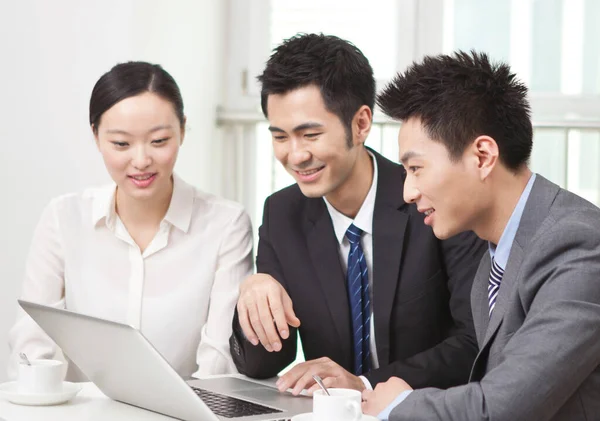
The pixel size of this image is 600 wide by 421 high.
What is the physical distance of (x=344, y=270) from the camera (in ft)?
7.36

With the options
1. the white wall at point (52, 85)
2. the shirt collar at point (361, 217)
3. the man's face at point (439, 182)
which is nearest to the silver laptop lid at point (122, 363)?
the man's face at point (439, 182)

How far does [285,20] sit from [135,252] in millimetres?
1819

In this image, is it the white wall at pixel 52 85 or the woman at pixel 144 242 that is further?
the white wall at pixel 52 85

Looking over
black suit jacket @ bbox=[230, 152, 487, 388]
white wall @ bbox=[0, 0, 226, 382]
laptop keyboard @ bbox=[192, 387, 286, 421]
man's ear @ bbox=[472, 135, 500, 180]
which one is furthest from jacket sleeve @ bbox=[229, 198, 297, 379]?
white wall @ bbox=[0, 0, 226, 382]

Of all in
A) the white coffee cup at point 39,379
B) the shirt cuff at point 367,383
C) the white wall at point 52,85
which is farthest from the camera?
the white wall at point 52,85

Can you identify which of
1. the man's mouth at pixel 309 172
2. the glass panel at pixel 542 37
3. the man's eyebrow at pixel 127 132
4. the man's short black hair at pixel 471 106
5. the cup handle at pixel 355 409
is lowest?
the cup handle at pixel 355 409

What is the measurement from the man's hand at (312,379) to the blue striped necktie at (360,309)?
10.6 inches

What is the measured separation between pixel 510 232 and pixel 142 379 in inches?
27.6

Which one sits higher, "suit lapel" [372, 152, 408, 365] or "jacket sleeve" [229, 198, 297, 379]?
"suit lapel" [372, 152, 408, 365]

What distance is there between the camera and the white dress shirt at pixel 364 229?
222cm

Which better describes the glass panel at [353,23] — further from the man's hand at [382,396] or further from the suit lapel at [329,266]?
the man's hand at [382,396]

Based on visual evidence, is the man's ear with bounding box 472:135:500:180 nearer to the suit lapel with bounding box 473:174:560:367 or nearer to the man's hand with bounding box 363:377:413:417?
the suit lapel with bounding box 473:174:560:367

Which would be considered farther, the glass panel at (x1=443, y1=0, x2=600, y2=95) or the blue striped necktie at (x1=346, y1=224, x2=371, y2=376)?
the glass panel at (x1=443, y1=0, x2=600, y2=95)

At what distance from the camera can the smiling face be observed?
7.08 feet
